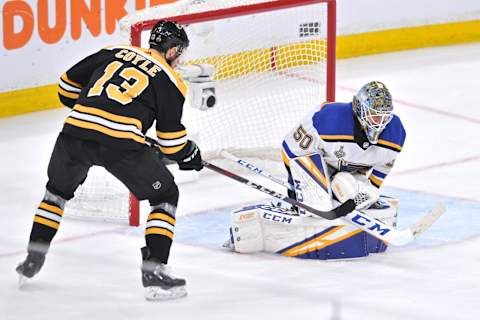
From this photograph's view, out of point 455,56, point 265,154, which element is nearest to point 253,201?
point 265,154

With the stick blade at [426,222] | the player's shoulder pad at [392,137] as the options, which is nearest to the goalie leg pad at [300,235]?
the stick blade at [426,222]

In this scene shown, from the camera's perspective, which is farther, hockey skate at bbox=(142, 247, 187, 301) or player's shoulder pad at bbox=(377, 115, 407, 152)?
player's shoulder pad at bbox=(377, 115, 407, 152)

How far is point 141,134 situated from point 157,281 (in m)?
0.51

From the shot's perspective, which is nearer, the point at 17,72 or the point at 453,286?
the point at 453,286

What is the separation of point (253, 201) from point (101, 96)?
1.69 metres

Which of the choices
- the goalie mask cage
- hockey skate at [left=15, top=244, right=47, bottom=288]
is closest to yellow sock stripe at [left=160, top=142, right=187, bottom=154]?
hockey skate at [left=15, top=244, right=47, bottom=288]

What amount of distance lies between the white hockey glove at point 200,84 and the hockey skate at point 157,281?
4.19ft

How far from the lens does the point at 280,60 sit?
719 cm

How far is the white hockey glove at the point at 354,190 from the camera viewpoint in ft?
17.0

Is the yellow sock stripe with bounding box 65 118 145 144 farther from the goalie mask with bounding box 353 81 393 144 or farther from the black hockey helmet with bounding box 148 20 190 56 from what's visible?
the goalie mask with bounding box 353 81 393 144

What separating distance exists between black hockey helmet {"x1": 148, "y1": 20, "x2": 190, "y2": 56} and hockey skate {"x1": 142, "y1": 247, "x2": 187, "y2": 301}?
71 centimetres

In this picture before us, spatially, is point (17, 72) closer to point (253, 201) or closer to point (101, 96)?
point (253, 201)

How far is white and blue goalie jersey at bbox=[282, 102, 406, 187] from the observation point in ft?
17.0

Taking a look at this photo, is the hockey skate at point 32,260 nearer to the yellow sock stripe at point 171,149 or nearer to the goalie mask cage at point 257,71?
the yellow sock stripe at point 171,149
